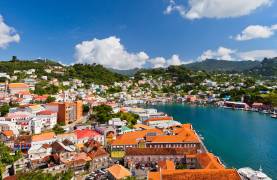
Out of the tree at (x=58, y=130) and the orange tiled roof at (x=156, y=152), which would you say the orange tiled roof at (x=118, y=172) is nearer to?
the orange tiled roof at (x=156, y=152)

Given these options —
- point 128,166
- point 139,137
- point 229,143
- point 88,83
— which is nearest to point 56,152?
point 128,166

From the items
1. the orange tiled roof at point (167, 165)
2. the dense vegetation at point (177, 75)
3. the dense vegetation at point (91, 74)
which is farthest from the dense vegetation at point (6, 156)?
the dense vegetation at point (177, 75)

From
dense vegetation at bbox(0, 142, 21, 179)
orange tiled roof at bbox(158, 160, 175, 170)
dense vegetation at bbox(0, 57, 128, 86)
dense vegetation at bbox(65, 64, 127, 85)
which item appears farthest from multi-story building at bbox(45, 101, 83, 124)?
dense vegetation at bbox(65, 64, 127, 85)

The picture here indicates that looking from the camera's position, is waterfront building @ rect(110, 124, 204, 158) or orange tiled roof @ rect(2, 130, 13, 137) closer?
waterfront building @ rect(110, 124, 204, 158)

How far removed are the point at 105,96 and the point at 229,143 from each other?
5106 centimetres

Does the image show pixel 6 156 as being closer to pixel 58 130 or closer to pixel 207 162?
pixel 58 130

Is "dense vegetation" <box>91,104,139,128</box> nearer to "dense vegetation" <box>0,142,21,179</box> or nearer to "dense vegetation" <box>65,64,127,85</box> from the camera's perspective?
"dense vegetation" <box>0,142,21,179</box>

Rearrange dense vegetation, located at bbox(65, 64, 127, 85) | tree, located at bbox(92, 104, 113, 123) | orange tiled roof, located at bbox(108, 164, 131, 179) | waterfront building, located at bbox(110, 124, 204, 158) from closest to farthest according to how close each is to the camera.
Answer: orange tiled roof, located at bbox(108, 164, 131, 179) < waterfront building, located at bbox(110, 124, 204, 158) < tree, located at bbox(92, 104, 113, 123) < dense vegetation, located at bbox(65, 64, 127, 85)

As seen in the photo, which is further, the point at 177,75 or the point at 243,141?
the point at 177,75

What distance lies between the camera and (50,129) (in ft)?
120

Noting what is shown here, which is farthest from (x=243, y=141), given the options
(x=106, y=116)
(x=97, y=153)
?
(x=97, y=153)

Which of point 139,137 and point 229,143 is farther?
point 229,143

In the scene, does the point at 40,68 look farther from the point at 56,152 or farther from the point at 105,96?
the point at 56,152

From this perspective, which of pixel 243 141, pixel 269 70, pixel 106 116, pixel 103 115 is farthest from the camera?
pixel 269 70
